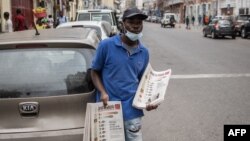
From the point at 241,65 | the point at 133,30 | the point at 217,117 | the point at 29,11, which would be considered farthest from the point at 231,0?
the point at 133,30

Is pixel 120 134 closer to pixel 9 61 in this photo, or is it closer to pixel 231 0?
pixel 9 61

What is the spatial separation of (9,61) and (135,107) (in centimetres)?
124

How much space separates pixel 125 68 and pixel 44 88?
2.49 ft

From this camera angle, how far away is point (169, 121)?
284 inches

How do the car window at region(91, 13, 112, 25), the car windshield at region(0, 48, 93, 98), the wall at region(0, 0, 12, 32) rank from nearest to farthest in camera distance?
1. the car windshield at region(0, 48, 93, 98)
2. the car window at region(91, 13, 112, 25)
3. the wall at region(0, 0, 12, 32)

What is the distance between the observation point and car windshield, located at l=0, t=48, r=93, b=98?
391 centimetres

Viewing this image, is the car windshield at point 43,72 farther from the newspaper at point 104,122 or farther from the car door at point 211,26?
the car door at point 211,26

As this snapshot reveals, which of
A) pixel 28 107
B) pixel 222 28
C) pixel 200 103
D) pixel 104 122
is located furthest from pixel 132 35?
pixel 222 28

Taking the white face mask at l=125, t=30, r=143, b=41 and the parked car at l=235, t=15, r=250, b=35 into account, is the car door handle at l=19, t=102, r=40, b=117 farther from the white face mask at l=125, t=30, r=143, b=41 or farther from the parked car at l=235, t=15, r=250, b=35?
the parked car at l=235, t=15, r=250, b=35

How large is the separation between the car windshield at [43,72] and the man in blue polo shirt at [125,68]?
0.86ft

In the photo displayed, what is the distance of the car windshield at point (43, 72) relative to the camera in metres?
3.91

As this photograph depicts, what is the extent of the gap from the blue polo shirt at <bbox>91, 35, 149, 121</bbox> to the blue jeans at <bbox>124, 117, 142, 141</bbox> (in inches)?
2.0

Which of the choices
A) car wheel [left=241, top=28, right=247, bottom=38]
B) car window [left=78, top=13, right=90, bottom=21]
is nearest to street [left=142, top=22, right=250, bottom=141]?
car window [left=78, top=13, right=90, bottom=21]

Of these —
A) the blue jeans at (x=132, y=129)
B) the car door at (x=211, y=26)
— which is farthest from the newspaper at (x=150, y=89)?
the car door at (x=211, y=26)
